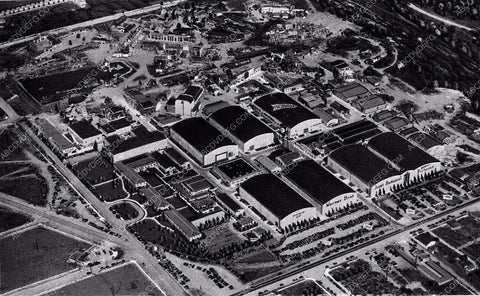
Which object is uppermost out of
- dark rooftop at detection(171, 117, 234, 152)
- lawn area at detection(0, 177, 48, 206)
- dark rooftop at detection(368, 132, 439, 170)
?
dark rooftop at detection(368, 132, 439, 170)

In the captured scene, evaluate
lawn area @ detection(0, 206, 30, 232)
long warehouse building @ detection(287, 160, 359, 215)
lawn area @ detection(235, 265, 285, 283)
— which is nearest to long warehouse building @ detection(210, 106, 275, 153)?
long warehouse building @ detection(287, 160, 359, 215)

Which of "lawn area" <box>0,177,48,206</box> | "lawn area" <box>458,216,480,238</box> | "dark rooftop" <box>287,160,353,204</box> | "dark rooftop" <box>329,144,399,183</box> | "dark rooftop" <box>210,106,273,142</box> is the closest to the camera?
"lawn area" <box>458,216,480,238</box>

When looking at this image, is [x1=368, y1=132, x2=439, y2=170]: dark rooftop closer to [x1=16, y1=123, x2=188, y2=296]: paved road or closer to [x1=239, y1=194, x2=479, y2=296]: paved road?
[x1=239, y1=194, x2=479, y2=296]: paved road

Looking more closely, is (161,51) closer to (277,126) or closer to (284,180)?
(277,126)

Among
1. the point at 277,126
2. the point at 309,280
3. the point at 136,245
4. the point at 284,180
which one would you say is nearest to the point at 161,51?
the point at 277,126

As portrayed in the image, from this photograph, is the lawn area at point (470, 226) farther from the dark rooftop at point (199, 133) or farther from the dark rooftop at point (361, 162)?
the dark rooftop at point (199, 133)
